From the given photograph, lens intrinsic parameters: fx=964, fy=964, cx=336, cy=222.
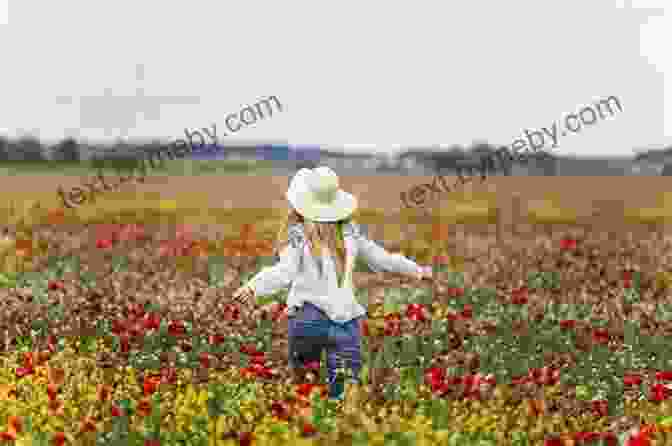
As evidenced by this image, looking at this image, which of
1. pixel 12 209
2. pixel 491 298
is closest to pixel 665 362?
pixel 491 298

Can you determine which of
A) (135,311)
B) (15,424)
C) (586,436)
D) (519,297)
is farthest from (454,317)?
(15,424)

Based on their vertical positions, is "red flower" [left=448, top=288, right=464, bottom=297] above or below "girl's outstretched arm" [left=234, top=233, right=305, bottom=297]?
below

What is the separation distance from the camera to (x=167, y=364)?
7.20m

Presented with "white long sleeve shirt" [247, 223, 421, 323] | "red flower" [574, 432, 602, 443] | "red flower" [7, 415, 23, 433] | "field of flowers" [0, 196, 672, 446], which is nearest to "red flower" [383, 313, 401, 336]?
"field of flowers" [0, 196, 672, 446]

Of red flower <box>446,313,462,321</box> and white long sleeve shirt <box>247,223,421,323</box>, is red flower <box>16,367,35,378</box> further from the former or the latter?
red flower <box>446,313,462,321</box>

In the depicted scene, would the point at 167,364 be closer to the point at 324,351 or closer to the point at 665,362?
the point at 324,351

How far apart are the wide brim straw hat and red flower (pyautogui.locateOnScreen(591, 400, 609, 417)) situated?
1.94 metres

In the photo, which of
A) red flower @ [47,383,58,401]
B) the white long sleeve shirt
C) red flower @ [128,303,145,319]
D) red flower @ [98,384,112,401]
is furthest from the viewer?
red flower @ [128,303,145,319]

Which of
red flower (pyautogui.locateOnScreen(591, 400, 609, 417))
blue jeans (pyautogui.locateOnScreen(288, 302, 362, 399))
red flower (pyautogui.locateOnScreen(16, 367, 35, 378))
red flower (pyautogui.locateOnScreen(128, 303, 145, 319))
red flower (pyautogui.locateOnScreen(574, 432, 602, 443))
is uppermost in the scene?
blue jeans (pyautogui.locateOnScreen(288, 302, 362, 399))

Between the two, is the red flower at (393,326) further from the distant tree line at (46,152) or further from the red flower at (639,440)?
the distant tree line at (46,152)

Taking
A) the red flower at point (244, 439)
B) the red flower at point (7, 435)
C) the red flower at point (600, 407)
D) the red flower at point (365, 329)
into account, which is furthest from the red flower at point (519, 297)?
the red flower at point (7, 435)

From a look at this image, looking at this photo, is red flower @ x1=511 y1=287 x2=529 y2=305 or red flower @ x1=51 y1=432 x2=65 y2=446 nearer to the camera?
red flower @ x1=51 y1=432 x2=65 y2=446

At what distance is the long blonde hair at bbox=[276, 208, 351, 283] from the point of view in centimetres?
615

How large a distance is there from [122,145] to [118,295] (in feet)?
138
